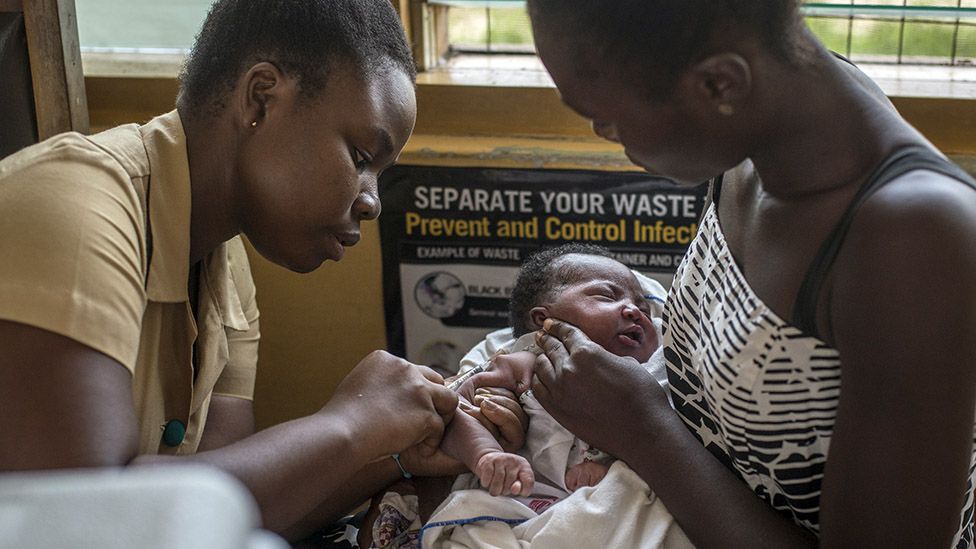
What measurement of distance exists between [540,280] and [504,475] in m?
0.65

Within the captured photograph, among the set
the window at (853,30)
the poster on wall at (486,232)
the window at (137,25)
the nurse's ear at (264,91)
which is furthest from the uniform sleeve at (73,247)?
the window at (137,25)

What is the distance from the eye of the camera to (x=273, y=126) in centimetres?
176

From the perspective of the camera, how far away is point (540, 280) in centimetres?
246

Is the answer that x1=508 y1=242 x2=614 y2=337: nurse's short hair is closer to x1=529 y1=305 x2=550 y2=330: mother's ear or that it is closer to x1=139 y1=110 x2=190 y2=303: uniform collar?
x1=529 y1=305 x2=550 y2=330: mother's ear

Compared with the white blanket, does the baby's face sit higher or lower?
higher

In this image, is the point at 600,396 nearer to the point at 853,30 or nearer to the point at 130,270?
the point at 130,270

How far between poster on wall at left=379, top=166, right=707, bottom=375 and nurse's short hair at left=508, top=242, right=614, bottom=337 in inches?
8.2

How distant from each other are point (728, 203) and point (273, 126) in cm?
76

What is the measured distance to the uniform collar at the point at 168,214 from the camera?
172 cm

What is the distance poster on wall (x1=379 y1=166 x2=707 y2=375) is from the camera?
108 inches

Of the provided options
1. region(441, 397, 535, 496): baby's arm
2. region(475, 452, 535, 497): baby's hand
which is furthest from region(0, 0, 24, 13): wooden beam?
region(475, 452, 535, 497): baby's hand

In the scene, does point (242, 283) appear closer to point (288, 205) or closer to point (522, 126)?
point (288, 205)

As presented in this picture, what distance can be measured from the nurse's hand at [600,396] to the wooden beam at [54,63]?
150 cm

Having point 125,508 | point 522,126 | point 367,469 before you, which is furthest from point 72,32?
point 125,508
